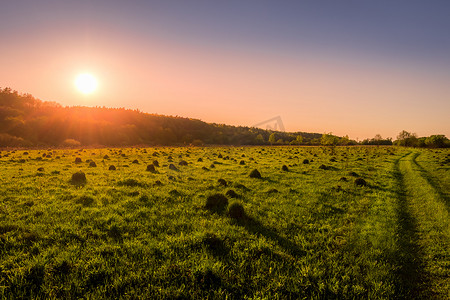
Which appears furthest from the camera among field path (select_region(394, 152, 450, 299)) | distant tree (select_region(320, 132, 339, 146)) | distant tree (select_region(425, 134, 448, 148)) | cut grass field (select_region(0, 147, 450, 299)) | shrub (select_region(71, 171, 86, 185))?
distant tree (select_region(425, 134, 448, 148))

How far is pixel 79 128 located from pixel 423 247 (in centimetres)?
7982

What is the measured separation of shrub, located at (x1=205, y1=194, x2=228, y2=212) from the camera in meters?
10.4

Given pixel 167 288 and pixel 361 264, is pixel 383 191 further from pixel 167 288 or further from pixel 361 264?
pixel 167 288

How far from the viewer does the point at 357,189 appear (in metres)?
15.8

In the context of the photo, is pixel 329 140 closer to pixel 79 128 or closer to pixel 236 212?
pixel 236 212

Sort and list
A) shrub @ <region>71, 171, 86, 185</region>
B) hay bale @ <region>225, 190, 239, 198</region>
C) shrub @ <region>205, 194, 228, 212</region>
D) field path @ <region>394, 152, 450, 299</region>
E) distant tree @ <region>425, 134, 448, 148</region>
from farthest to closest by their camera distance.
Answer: distant tree @ <region>425, 134, 448, 148</region> < shrub @ <region>71, 171, 86, 185</region> < hay bale @ <region>225, 190, 239, 198</region> < shrub @ <region>205, 194, 228, 212</region> < field path @ <region>394, 152, 450, 299</region>

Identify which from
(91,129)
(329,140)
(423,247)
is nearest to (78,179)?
(423,247)

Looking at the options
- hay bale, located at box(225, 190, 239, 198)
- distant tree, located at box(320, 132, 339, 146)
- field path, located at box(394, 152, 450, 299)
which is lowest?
field path, located at box(394, 152, 450, 299)

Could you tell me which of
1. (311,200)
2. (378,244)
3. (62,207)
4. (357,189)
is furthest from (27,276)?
(357,189)

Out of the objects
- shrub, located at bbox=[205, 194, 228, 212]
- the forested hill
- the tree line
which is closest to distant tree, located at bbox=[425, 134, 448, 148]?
the tree line

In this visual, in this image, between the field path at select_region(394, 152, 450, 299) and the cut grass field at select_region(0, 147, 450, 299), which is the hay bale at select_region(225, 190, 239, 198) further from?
the field path at select_region(394, 152, 450, 299)

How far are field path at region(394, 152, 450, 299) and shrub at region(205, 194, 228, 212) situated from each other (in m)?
6.83

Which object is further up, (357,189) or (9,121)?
(9,121)

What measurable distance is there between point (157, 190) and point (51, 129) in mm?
66100
